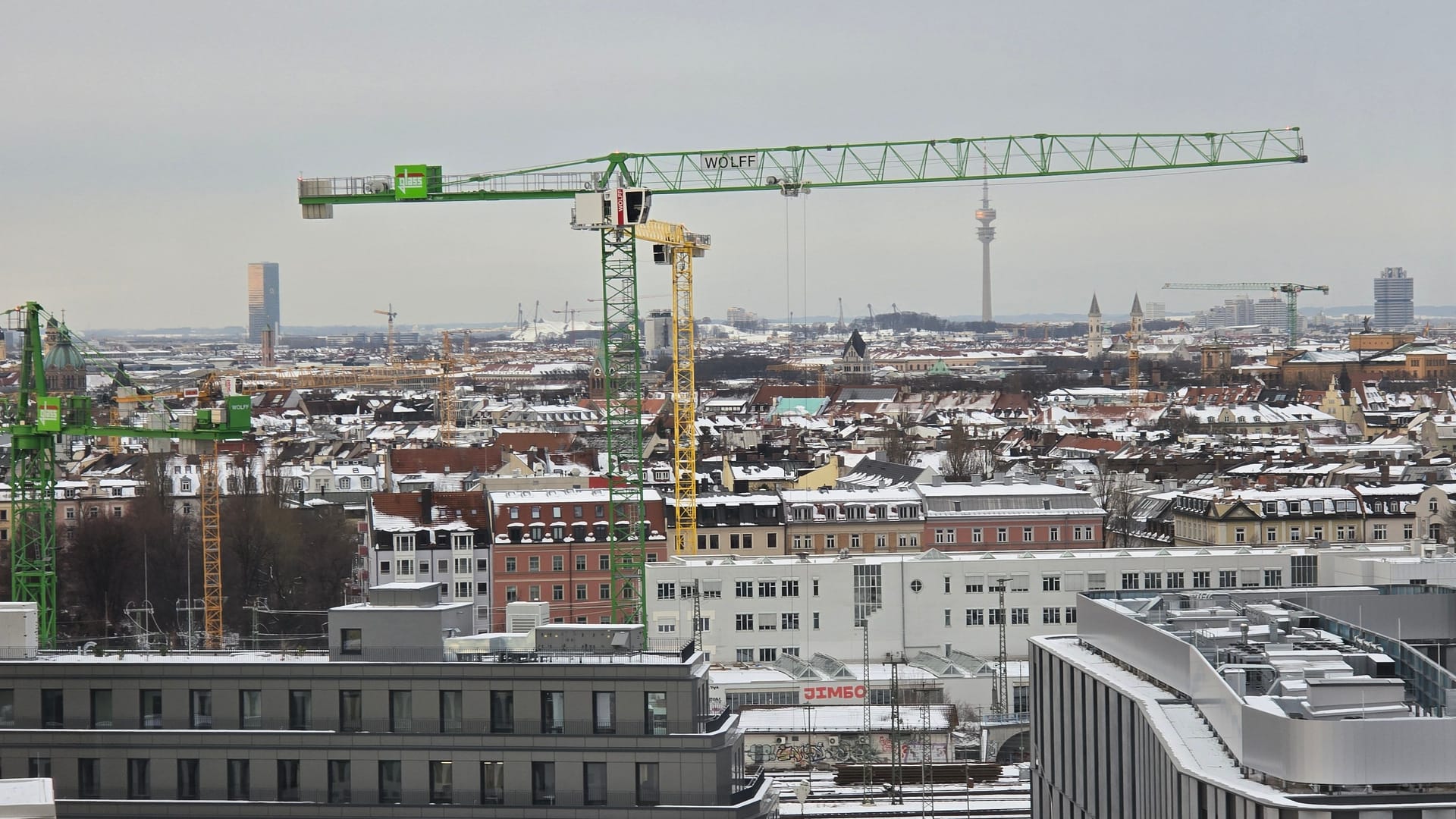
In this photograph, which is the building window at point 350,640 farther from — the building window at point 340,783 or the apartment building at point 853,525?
the apartment building at point 853,525

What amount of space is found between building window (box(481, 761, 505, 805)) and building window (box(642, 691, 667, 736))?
1673 millimetres

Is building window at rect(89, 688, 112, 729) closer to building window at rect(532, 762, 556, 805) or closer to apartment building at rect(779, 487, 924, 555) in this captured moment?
building window at rect(532, 762, 556, 805)

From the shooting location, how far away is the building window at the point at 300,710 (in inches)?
941

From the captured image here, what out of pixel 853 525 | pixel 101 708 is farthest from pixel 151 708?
pixel 853 525

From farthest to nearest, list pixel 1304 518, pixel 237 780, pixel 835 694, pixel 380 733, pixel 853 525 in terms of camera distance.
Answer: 1. pixel 1304 518
2. pixel 853 525
3. pixel 835 694
4. pixel 237 780
5. pixel 380 733

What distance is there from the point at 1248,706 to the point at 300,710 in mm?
10812

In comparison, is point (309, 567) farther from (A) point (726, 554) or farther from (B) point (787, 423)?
(B) point (787, 423)

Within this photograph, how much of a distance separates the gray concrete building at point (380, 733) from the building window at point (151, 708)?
0.02 metres

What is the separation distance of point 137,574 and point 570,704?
1644 inches

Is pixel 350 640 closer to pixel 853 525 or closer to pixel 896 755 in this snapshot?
pixel 896 755

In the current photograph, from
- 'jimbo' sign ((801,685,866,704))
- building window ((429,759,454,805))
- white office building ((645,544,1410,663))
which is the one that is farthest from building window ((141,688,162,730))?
white office building ((645,544,1410,663))

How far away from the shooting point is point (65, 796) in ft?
78.4

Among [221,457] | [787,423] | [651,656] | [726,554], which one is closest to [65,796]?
[651,656]

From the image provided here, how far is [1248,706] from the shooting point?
60.8 feet
